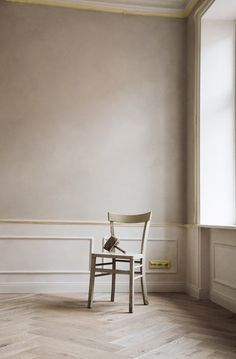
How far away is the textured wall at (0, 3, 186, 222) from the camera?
417 centimetres

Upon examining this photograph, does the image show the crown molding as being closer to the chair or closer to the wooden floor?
the chair

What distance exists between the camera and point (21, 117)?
4.18 metres

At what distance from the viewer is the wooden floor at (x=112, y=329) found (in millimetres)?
2283

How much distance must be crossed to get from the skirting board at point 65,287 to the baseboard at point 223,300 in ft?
1.70

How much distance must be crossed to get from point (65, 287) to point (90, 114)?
66.1 inches

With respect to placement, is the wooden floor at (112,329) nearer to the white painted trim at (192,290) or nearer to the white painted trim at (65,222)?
the white painted trim at (192,290)

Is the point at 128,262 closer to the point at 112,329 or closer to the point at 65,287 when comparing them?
the point at 65,287

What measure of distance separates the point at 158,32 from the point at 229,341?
3098 millimetres

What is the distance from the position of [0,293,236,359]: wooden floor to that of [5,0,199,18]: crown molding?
279 centimetres

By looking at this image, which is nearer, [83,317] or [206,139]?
[83,317]

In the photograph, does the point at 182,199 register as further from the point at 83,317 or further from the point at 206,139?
the point at 83,317

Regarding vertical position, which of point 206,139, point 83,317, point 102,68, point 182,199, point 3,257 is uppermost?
point 102,68

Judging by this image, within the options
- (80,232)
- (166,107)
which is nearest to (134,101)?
(166,107)

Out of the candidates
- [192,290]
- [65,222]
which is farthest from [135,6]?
[192,290]
